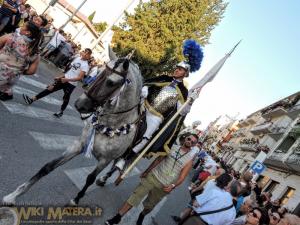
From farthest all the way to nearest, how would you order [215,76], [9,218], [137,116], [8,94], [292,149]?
[292,149]
[8,94]
[215,76]
[137,116]
[9,218]

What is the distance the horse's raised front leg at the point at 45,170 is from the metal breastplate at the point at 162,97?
4.19 ft

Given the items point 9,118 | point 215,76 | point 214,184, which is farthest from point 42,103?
point 214,184

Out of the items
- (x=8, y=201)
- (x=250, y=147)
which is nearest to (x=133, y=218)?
(x=8, y=201)

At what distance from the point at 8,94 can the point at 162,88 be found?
3970 mm

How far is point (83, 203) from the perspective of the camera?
671 cm

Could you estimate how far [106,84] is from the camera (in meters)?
5.36

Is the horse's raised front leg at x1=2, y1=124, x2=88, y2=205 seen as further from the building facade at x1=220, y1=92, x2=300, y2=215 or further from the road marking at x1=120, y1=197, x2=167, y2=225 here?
the building facade at x1=220, y1=92, x2=300, y2=215

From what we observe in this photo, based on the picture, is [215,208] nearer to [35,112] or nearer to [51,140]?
[51,140]

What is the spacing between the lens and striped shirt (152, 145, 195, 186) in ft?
Answer: 22.9

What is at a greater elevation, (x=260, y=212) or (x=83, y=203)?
(x=260, y=212)

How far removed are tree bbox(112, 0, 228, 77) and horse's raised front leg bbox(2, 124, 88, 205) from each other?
31500 mm

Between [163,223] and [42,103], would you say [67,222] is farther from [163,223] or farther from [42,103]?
[42,103]

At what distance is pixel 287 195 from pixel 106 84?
27.6 metres

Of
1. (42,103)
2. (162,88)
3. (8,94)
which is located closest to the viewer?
(162,88)
